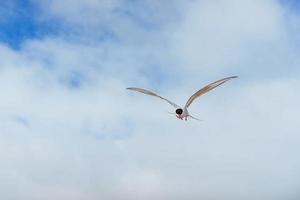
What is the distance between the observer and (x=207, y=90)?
71625mm

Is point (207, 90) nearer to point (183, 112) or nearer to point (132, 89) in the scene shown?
point (183, 112)

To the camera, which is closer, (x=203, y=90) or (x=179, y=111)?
(x=179, y=111)

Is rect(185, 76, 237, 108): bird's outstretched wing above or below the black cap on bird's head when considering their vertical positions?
above

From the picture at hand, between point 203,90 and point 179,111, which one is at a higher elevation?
point 203,90

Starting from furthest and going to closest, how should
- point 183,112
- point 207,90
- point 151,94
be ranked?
point 151,94
point 207,90
point 183,112

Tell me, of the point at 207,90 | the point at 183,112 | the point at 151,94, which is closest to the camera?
the point at 183,112

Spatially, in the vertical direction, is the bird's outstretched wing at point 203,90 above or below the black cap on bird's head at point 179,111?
above

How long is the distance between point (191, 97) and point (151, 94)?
30.5 feet

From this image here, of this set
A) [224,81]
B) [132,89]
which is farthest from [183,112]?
[132,89]

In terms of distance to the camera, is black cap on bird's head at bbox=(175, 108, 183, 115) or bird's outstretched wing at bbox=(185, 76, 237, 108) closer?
black cap on bird's head at bbox=(175, 108, 183, 115)

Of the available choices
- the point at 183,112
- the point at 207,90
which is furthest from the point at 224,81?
the point at 183,112

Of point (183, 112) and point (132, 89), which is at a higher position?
point (132, 89)

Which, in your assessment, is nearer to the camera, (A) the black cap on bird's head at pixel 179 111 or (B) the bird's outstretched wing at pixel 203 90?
(A) the black cap on bird's head at pixel 179 111

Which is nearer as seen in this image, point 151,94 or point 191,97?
point 191,97
